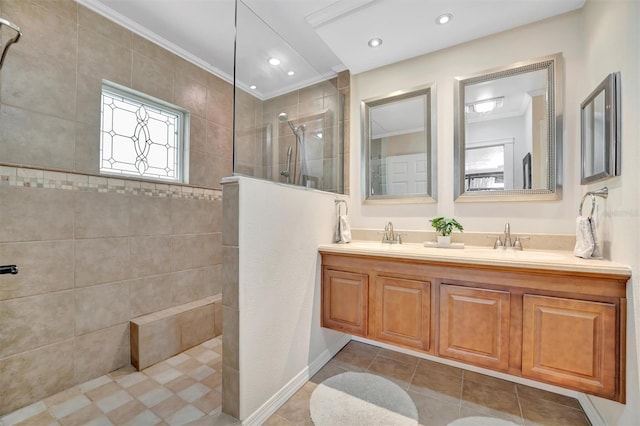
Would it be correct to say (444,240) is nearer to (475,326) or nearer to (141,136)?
(475,326)

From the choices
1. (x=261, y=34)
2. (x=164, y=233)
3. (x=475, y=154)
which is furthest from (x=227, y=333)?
(x=475, y=154)

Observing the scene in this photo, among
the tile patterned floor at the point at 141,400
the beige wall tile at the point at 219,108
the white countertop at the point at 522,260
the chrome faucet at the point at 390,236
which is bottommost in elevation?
the tile patterned floor at the point at 141,400

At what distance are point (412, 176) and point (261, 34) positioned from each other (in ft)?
5.09

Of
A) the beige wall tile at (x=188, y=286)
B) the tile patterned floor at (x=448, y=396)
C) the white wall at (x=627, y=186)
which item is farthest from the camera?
the beige wall tile at (x=188, y=286)

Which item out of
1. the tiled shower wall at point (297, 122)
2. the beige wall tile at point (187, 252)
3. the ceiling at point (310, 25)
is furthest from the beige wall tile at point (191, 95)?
the beige wall tile at point (187, 252)

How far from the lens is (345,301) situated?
1882mm

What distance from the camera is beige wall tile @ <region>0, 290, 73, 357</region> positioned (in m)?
1.49

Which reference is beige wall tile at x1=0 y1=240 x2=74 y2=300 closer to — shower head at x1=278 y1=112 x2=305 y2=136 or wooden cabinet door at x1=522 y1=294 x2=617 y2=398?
shower head at x1=278 y1=112 x2=305 y2=136

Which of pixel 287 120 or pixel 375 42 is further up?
pixel 375 42

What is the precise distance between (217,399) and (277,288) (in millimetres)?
772

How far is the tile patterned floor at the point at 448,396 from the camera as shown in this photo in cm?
147

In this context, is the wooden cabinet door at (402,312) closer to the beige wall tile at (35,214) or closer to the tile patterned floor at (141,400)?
the tile patterned floor at (141,400)

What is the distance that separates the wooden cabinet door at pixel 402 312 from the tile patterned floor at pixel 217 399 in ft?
1.23

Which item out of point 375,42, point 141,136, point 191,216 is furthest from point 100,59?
point 375,42
